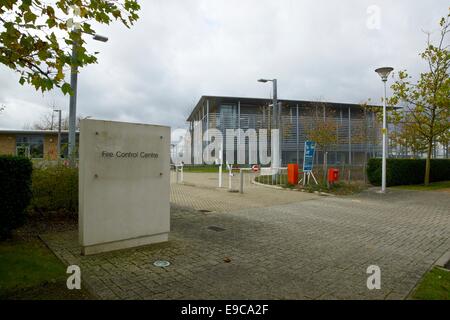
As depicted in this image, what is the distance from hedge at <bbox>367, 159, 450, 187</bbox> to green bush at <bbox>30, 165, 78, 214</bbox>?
16223mm

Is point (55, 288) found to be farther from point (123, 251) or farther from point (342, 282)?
point (342, 282)

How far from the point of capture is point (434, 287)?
3729mm

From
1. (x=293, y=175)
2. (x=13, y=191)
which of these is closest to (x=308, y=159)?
(x=293, y=175)

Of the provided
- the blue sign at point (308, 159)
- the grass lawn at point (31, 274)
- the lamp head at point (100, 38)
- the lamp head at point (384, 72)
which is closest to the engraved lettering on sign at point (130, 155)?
the grass lawn at point (31, 274)

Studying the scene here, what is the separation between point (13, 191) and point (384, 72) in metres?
15.2

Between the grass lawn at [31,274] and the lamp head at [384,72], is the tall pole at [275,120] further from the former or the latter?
the grass lawn at [31,274]

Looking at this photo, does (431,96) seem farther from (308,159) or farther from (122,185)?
(122,185)

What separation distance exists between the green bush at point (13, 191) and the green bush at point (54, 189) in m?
1.16

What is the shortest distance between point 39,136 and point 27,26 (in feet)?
149

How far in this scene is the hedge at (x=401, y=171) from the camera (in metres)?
17.5

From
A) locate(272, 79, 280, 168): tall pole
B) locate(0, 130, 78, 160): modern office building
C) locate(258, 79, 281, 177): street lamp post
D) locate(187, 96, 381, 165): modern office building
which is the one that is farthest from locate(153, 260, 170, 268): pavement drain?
locate(0, 130, 78, 160): modern office building

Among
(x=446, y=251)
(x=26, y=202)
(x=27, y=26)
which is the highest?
(x=27, y=26)

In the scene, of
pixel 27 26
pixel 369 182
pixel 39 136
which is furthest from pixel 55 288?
pixel 39 136
